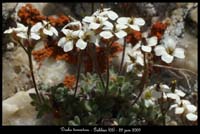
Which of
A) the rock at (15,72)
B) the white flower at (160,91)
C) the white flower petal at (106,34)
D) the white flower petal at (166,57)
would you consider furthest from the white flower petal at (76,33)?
the rock at (15,72)

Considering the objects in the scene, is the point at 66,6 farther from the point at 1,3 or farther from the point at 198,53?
the point at 198,53

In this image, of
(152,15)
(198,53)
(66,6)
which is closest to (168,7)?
(152,15)

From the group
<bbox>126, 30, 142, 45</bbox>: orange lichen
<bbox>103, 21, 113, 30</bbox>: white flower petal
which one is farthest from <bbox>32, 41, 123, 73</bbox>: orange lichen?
<bbox>103, 21, 113, 30</bbox>: white flower petal

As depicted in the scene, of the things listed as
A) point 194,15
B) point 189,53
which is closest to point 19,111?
point 189,53

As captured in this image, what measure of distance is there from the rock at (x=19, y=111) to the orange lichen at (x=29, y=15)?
2.26 feet

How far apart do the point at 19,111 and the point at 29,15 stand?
81 centimetres

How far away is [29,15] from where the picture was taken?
432 centimetres

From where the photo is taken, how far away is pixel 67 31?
334cm

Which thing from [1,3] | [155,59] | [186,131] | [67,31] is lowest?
[186,131]

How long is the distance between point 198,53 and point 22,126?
1388 mm

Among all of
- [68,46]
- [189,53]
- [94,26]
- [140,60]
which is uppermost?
[94,26]

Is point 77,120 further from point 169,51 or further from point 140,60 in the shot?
point 169,51

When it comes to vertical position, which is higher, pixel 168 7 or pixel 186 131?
pixel 168 7

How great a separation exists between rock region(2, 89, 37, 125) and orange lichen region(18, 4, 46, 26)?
0.69 m
